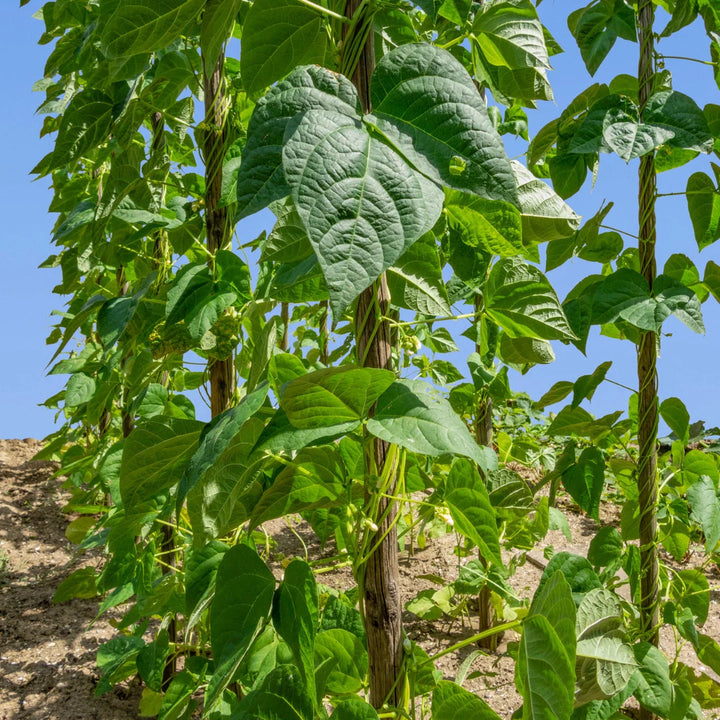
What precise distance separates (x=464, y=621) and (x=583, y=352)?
1557 mm

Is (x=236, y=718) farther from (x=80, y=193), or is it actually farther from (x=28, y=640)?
(x=28, y=640)

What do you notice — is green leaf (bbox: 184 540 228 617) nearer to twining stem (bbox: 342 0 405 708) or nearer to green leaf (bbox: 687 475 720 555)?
twining stem (bbox: 342 0 405 708)

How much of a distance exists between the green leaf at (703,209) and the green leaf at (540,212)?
0.81 m

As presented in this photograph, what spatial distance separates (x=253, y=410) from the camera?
0.69m

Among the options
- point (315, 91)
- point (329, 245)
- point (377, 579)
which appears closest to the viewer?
point (329, 245)

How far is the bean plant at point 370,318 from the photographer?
0.61 m

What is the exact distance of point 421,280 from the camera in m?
0.90

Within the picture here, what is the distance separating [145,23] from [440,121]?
401 mm

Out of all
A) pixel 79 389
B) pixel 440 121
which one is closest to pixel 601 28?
pixel 440 121

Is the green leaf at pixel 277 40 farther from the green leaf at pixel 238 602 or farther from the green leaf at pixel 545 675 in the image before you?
the green leaf at pixel 545 675

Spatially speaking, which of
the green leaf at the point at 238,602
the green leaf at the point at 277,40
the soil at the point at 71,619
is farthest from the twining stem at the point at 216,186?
the green leaf at the point at 238,602

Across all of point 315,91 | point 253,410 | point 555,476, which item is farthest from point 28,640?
point 315,91

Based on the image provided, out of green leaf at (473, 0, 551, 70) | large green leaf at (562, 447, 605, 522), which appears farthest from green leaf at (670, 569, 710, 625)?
green leaf at (473, 0, 551, 70)

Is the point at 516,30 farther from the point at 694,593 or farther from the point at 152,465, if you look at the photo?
the point at 694,593
